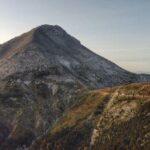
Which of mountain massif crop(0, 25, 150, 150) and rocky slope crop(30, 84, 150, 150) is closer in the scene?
rocky slope crop(30, 84, 150, 150)

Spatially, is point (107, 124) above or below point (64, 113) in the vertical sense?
above

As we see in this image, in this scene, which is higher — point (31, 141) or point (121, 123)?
point (121, 123)

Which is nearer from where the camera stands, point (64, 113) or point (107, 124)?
point (107, 124)

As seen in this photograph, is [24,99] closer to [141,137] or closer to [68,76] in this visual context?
[68,76]

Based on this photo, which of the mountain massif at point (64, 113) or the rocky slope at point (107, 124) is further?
the mountain massif at point (64, 113)

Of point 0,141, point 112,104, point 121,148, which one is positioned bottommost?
point 0,141

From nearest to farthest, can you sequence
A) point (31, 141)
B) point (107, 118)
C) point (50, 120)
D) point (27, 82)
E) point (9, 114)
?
1. point (107, 118)
2. point (31, 141)
3. point (50, 120)
4. point (9, 114)
5. point (27, 82)

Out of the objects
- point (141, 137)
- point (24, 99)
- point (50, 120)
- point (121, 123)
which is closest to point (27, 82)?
point (24, 99)

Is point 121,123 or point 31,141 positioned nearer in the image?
point 121,123
